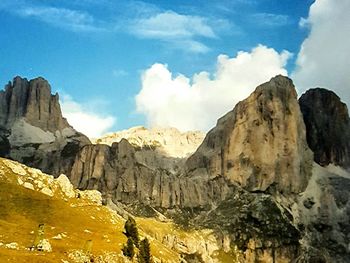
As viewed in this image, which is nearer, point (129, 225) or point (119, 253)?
point (119, 253)

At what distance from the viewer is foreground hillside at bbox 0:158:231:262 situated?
119m

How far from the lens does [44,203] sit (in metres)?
169

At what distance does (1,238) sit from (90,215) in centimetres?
5812

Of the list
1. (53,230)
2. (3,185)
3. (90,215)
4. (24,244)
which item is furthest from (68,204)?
(24,244)

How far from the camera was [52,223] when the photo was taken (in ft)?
508

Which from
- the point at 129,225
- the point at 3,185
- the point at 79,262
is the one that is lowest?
the point at 79,262

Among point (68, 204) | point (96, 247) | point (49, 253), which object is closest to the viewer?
point (49, 253)

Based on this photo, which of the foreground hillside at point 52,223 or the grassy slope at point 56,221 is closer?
the foreground hillside at point 52,223

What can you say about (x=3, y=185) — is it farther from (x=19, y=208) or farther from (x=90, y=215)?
(x=90, y=215)

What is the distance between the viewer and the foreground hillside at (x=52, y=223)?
391ft

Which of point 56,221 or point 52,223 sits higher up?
point 56,221

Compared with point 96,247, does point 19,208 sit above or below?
above

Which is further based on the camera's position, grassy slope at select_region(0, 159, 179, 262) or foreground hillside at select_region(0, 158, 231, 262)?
grassy slope at select_region(0, 159, 179, 262)

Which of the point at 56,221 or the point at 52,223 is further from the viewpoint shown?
the point at 56,221
